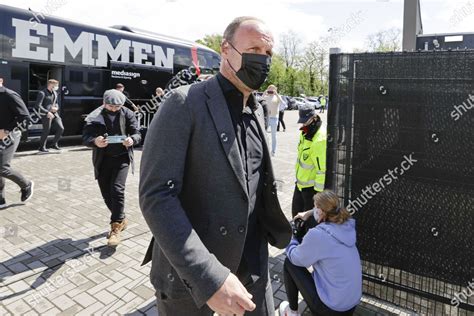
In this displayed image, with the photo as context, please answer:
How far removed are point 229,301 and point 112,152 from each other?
3.73 meters

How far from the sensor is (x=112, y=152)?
482 cm

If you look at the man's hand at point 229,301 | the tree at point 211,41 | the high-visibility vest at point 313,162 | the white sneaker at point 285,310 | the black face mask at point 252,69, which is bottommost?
the white sneaker at point 285,310

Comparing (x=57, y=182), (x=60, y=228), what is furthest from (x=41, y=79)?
(x=60, y=228)

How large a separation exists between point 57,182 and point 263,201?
697cm

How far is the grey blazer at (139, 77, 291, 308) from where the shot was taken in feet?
4.91

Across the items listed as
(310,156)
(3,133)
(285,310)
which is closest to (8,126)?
(3,133)

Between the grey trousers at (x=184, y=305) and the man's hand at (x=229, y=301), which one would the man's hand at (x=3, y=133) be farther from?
the man's hand at (x=229, y=301)

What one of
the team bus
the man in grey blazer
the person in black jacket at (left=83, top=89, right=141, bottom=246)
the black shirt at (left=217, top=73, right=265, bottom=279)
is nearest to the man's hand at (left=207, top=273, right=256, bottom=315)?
the man in grey blazer

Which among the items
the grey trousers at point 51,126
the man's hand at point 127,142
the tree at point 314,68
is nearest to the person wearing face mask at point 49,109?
the grey trousers at point 51,126

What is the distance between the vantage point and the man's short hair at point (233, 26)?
1811mm

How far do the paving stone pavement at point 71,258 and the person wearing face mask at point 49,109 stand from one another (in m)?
3.72

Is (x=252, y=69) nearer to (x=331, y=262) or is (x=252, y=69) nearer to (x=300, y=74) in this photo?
(x=331, y=262)

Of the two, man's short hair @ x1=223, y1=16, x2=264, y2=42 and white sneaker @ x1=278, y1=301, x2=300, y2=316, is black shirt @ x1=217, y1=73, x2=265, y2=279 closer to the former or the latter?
man's short hair @ x1=223, y1=16, x2=264, y2=42

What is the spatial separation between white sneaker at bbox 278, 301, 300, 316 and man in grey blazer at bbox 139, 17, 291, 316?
1.27m
